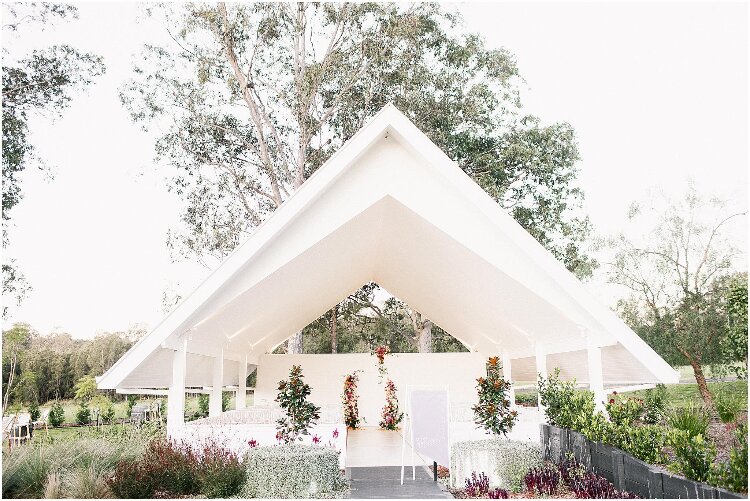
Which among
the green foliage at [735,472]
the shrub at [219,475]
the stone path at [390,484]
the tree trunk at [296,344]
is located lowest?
the stone path at [390,484]

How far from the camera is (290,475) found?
698 cm

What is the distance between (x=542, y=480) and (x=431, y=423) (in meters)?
1.62

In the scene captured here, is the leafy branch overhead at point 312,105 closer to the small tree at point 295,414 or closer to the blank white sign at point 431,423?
the blank white sign at point 431,423

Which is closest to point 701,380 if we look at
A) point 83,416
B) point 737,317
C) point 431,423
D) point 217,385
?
point 737,317

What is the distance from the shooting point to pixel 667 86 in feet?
85.4

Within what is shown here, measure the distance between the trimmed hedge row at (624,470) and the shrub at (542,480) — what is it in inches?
16.8

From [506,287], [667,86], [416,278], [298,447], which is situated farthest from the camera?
[667,86]

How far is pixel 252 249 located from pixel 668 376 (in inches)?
211

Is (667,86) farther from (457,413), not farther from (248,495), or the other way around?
(248,495)

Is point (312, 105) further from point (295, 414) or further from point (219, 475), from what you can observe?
point (219, 475)

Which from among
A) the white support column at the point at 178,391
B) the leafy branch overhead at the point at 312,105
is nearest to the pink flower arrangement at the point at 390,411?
the leafy branch overhead at the point at 312,105

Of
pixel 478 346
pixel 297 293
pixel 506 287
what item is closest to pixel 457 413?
pixel 506 287

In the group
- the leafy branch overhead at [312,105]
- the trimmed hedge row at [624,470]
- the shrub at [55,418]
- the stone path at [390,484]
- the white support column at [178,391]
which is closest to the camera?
the trimmed hedge row at [624,470]

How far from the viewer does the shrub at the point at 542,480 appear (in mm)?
7189
